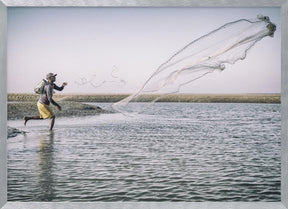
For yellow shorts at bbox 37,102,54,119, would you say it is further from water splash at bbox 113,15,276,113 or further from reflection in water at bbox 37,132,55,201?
water splash at bbox 113,15,276,113

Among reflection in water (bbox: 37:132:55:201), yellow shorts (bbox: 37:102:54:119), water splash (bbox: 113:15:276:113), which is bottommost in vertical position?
reflection in water (bbox: 37:132:55:201)

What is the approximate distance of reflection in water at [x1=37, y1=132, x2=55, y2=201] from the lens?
3.71m

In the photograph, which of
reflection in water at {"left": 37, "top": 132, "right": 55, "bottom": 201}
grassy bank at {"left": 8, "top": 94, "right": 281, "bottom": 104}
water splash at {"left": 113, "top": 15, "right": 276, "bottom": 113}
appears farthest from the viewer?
grassy bank at {"left": 8, "top": 94, "right": 281, "bottom": 104}

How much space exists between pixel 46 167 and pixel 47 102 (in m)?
0.85

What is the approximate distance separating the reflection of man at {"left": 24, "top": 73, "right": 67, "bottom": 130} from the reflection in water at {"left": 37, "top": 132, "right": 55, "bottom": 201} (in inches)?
7.2

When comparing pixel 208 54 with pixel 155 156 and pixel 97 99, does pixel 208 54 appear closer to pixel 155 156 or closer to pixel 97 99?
pixel 155 156

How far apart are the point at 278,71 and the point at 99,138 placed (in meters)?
2.53

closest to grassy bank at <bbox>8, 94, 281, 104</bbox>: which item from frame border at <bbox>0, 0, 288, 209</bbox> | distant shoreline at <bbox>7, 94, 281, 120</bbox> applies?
distant shoreline at <bbox>7, 94, 281, 120</bbox>

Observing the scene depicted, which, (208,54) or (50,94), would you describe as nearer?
(208,54)

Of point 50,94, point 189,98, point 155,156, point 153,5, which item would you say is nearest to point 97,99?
point 50,94

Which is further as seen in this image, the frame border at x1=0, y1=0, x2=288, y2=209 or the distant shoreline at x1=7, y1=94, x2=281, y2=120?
the distant shoreline at x1=7, y1=94, x2=281, y2=120

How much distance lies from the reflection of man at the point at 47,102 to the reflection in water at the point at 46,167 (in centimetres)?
18

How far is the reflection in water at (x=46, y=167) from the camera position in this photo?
371 centimetres

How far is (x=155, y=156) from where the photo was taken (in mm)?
4305
